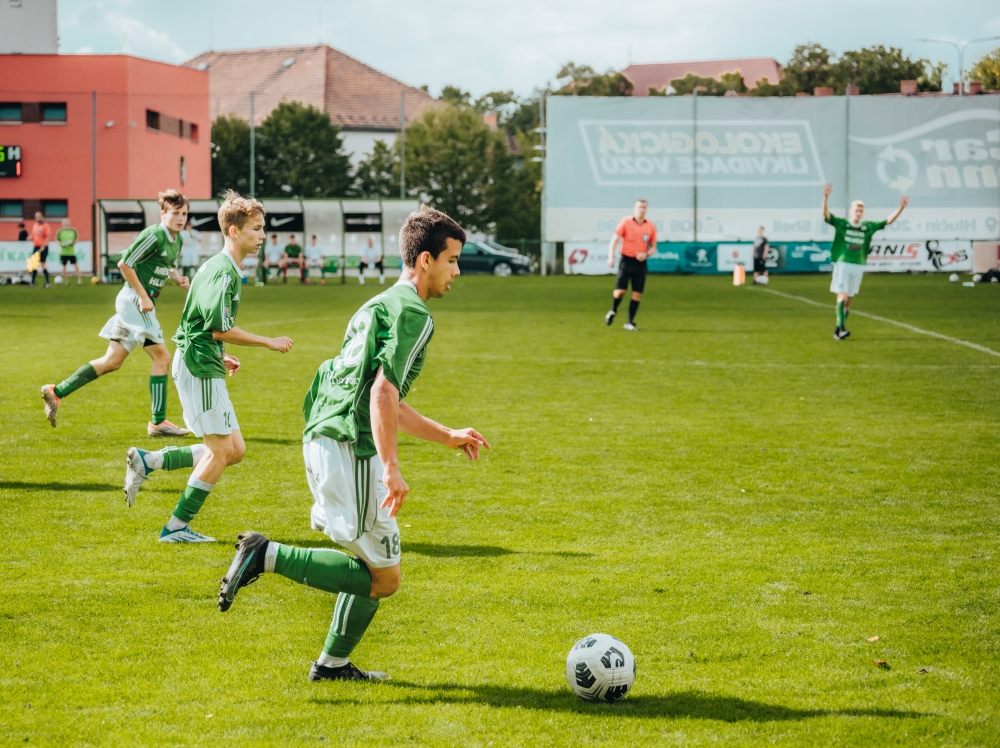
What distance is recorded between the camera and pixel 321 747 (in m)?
A: 3.76

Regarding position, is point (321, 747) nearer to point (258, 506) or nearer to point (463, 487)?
point (258, 506)

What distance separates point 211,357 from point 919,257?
44696 millimetres

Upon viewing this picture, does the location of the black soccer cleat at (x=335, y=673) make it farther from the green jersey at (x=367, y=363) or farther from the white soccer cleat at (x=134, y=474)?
the white soccer cleat at (x=134, y=474)

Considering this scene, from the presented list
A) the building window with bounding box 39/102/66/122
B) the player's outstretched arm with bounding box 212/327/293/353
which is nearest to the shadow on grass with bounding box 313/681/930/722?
the player's outstretched arm with bounding box 212/327/293/353

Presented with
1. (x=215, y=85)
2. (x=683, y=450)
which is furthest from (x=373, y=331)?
(x=215, y=85)

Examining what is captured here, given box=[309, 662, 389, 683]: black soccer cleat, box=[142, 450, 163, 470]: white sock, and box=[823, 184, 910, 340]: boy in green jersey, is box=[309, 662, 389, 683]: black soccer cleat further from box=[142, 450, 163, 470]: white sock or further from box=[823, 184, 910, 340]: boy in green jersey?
box=[823, 184, 910, 340]: boy in green jersey

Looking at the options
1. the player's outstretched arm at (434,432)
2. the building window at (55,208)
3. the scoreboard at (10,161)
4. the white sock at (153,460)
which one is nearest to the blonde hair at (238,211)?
the white sock at (153,460)

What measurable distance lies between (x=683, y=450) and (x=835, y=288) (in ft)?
31.3

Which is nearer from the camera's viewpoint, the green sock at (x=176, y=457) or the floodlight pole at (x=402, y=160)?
the green sock at (x=176, y=457)

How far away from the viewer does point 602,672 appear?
4.16 m

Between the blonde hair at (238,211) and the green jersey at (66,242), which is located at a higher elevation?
the green jersey at (66,242)

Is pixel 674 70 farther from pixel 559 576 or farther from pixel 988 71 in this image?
pixel 559 576

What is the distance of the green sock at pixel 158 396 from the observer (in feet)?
31.4

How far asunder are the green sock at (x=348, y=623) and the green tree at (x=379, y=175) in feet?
227
